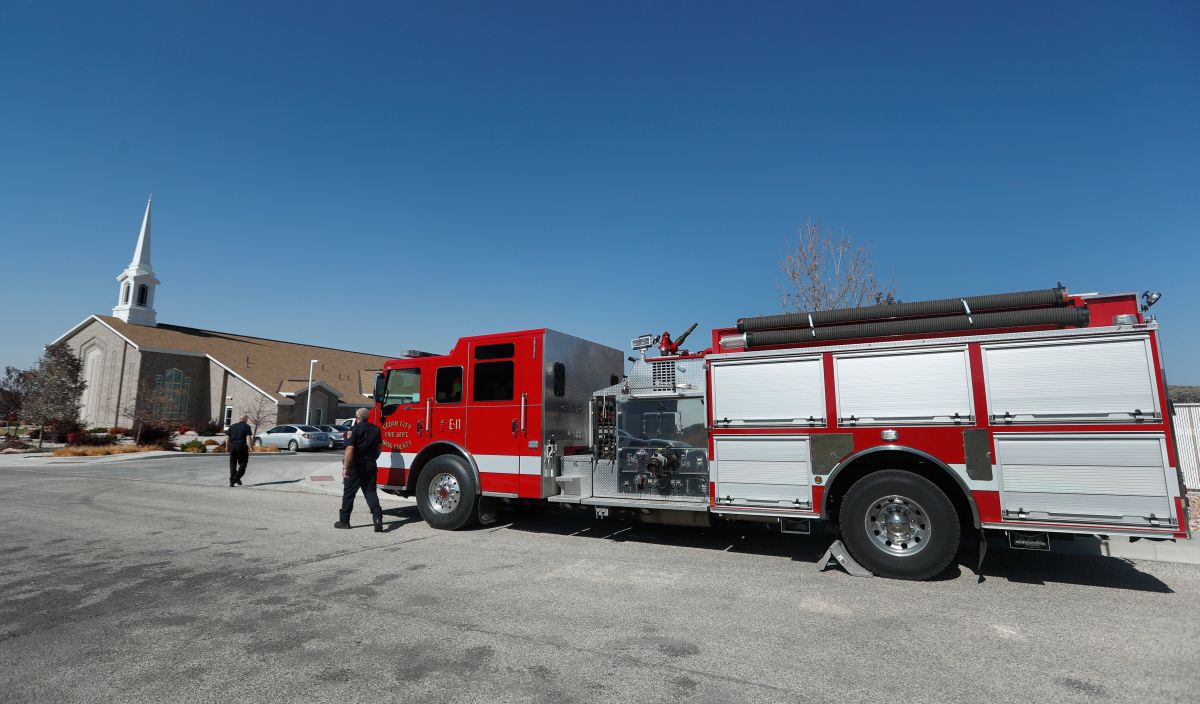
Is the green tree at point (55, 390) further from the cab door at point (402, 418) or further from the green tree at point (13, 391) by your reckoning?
the cab door at point (402, 418)

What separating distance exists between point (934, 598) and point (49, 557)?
9572 millimetres

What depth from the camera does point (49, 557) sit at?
6852mm

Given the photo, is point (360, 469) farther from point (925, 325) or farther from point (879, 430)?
point (925, 325)

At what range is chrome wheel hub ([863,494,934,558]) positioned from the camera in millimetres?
5855

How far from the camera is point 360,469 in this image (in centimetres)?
873

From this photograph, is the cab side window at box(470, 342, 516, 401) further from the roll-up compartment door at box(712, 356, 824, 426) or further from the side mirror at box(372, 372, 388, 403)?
the roll-up compartment door at box(712, 356, 824, 426)

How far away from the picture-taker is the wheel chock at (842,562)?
6.02 meters

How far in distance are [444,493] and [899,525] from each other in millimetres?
6100

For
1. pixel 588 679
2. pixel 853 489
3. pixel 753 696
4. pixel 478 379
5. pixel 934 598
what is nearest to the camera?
pixel 753 696

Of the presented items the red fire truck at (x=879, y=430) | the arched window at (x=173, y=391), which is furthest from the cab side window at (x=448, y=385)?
the arched window at (x=173, y=391)

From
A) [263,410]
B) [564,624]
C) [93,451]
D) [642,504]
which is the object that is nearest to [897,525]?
[642,504]

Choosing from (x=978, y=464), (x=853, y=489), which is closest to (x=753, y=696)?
(x=853, y=489)

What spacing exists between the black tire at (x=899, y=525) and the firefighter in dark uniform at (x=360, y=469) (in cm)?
642

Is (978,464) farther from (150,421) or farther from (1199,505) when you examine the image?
(150,421)
